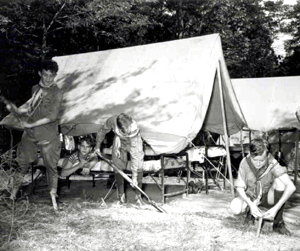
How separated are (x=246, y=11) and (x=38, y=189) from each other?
14.4 metres

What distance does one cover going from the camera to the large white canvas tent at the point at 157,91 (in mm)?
5258

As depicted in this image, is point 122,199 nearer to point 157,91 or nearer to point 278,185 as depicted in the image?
point 157,91

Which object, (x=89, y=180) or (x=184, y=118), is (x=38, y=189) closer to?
(x=89, y=180)

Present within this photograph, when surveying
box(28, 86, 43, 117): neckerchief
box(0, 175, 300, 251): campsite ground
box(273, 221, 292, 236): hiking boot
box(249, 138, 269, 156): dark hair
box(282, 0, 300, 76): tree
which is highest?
box(282, 0, 300, 76): tree

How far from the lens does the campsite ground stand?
3494mm

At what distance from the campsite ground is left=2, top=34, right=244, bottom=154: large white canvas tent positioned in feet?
3.10

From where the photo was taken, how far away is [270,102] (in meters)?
9.27

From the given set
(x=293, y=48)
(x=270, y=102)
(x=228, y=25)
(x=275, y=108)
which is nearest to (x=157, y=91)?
(x=275, y=108)

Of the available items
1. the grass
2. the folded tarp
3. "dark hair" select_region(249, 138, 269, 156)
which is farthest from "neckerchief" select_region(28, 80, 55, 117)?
the folded tarp

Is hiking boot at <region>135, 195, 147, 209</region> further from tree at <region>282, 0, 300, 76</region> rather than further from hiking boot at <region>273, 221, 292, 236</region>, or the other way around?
tree at <region>282, 0, 300, 76</region>

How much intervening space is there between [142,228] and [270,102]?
244 inches

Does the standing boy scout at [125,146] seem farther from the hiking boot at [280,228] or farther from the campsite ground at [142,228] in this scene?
the hiking boot at [280,228]

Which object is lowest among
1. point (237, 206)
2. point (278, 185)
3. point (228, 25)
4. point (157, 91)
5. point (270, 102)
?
point (237, 206)

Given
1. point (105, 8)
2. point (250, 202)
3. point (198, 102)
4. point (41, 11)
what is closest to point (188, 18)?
point (105, 8)
